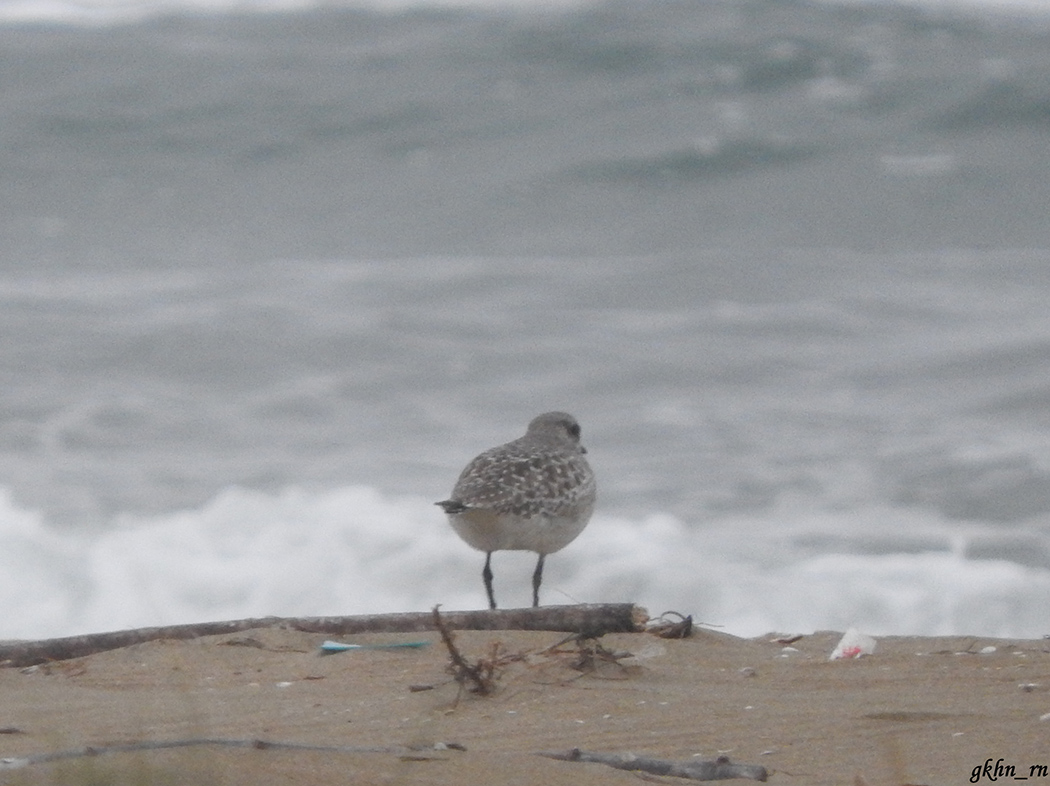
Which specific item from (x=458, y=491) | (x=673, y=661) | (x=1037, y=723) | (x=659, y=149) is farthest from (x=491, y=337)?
(x=1037, y=723)

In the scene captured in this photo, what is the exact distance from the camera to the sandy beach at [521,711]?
3.51 m

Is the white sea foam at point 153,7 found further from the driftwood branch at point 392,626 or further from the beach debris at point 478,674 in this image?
the beach debris at point 478,674

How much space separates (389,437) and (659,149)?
261 inches

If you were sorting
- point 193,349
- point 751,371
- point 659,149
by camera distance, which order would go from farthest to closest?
point 659,149 → point 193,349 → point 751,371

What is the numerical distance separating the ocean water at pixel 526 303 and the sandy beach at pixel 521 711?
3.91m

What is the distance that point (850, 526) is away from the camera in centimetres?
994

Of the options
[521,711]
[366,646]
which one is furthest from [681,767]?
[366,646]

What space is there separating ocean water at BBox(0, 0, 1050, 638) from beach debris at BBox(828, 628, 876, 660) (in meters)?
3.17

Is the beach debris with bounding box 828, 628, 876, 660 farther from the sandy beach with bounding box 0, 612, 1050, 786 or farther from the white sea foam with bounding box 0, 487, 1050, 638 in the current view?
the white sea foam with bounding box 0, 487, 1050, 638

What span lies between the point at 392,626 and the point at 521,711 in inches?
33.3

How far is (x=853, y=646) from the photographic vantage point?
17.5ft

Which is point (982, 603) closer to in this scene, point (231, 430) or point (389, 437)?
point (389, 437)

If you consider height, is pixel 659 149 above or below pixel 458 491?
above

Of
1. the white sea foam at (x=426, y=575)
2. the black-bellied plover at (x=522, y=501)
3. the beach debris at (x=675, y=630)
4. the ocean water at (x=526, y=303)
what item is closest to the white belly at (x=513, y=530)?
the black-bellied plover at (x=522, y=501)
